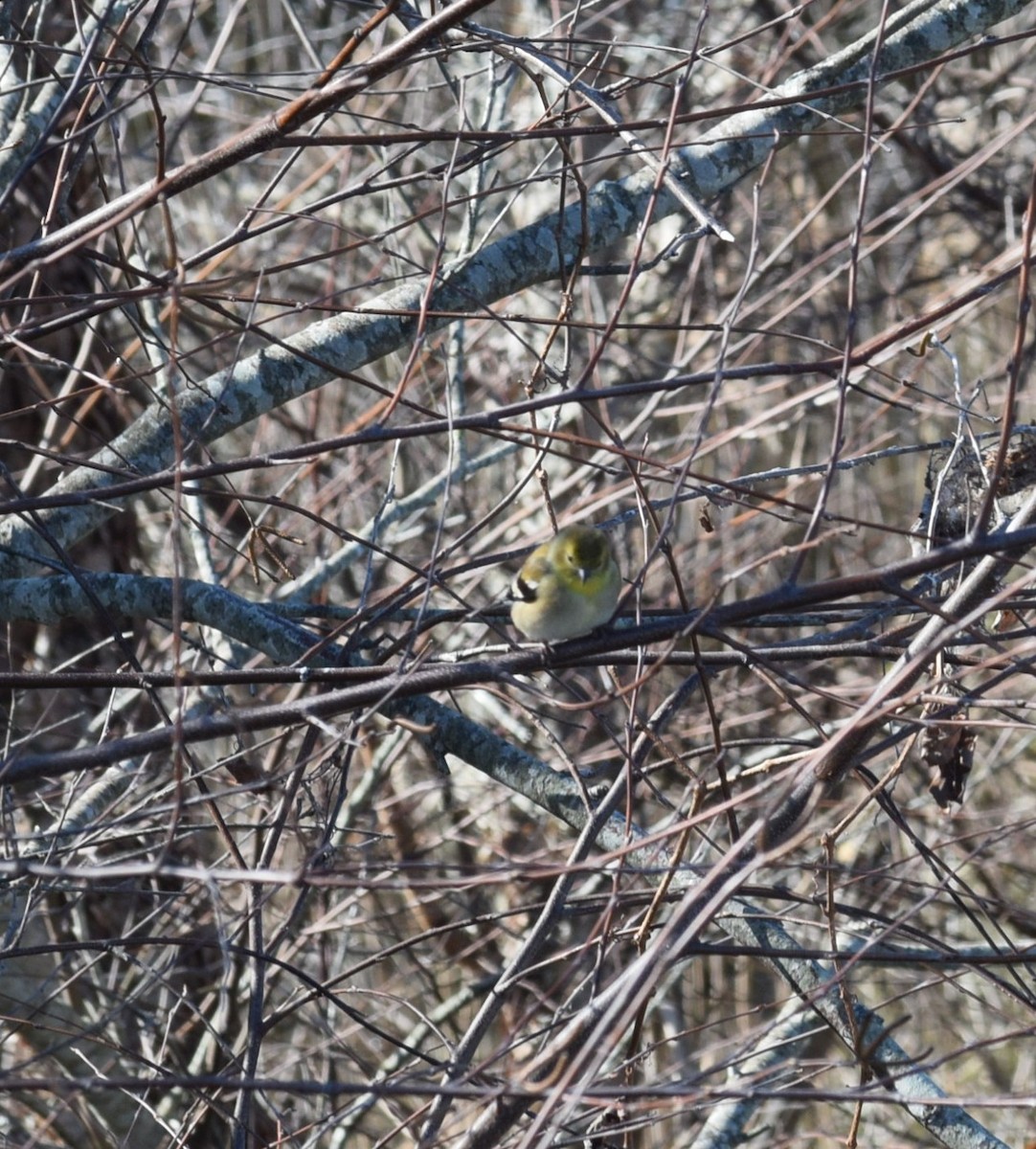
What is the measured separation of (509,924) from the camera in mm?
6723

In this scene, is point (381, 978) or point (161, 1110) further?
point (381, 978)

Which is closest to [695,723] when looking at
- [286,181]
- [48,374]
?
[48,374]

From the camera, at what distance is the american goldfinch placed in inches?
121

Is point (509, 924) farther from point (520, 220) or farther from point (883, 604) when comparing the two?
point (883, 604)

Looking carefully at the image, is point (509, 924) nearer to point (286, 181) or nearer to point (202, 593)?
point (202, 593)

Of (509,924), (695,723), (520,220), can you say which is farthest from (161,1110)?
(520,220)

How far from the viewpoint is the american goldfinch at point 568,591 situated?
306cm

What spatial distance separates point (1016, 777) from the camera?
921 centimetres

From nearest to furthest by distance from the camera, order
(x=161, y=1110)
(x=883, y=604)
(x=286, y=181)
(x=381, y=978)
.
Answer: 1. (x=883, y=604)
2. (x=161, y=1110)
3. (x=381, y=978)
4. (x=286, y=181)

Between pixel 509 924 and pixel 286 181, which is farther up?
pixel 286 181

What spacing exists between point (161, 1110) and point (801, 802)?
3262 millimetres

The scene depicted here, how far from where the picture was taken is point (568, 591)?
3.07m

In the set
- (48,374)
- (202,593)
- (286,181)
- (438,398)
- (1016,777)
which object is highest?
(286,181)

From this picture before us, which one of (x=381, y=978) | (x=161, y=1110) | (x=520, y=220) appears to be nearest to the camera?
(x=161, y=1110)
